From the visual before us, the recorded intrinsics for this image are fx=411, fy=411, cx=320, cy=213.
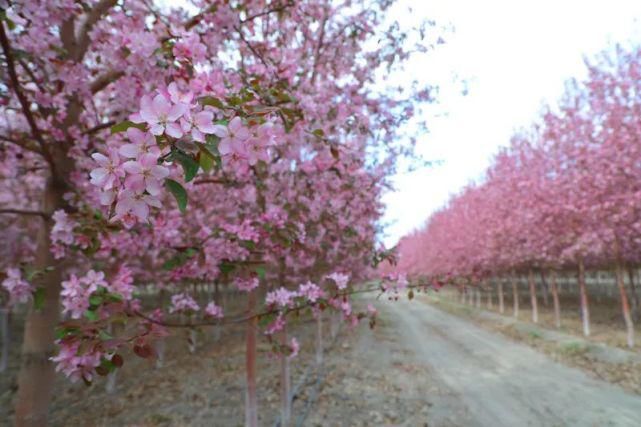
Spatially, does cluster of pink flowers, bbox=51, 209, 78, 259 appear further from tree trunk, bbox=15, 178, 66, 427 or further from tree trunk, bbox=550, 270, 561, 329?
tree trunk, bbox=550, 270, 561, 329

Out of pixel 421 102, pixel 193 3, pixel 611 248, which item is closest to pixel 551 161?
pixel 611 248

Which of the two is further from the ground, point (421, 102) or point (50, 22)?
point (421, 102)

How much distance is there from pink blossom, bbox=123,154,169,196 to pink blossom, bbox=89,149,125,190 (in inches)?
2.1

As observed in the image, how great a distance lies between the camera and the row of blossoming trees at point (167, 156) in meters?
1.20

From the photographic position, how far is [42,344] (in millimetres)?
3207

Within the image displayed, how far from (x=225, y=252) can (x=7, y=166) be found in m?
2.73

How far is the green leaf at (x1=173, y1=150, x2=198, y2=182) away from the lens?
107 centimetres

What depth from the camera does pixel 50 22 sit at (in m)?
2.93

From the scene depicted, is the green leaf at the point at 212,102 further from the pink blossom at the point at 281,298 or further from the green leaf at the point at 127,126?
the pink blossom at the point at 281,298

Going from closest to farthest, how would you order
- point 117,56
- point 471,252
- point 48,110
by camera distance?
1. point 117,56
2. point 48,110
3. point 471,252

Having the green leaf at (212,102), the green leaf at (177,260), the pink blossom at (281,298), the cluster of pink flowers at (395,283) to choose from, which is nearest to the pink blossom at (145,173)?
the green leaf at (212,102)

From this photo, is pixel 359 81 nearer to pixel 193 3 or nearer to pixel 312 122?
pixel 312 122

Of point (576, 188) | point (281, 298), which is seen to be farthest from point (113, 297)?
point (576, 188)

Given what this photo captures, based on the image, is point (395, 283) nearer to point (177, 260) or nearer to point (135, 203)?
point (177, 260)
